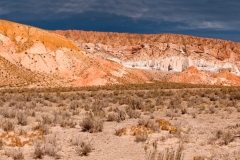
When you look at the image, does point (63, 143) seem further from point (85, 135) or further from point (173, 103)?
point (173, 103)

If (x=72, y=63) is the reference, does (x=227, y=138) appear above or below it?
below

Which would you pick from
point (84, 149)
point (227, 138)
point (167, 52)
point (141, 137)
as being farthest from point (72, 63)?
point (167, 52)

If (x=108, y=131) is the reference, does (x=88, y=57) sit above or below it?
above

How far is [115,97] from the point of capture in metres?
30.0

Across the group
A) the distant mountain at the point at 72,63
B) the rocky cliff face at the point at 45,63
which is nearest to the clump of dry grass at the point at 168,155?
the distant mountain at the point at 72,63

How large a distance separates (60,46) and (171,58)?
219ft

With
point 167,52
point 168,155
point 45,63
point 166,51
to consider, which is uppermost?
point 166,51

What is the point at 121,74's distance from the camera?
7738cm

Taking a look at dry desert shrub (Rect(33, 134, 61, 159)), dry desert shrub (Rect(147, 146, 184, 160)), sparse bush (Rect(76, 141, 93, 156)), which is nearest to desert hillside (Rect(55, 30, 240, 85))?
sparse bush (Rect(76, 141, 93, 156))

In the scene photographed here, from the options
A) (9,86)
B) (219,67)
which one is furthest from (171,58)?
(9,86)

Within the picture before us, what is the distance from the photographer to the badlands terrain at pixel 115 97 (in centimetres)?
1105

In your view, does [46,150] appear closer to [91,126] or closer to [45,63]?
[91,126]

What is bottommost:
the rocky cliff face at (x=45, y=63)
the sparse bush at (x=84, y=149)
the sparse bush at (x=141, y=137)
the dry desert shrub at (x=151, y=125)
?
the sparse bush at (x=84, y=149)

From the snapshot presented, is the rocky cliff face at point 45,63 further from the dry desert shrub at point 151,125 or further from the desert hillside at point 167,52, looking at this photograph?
the desert hillside at point 167,52
